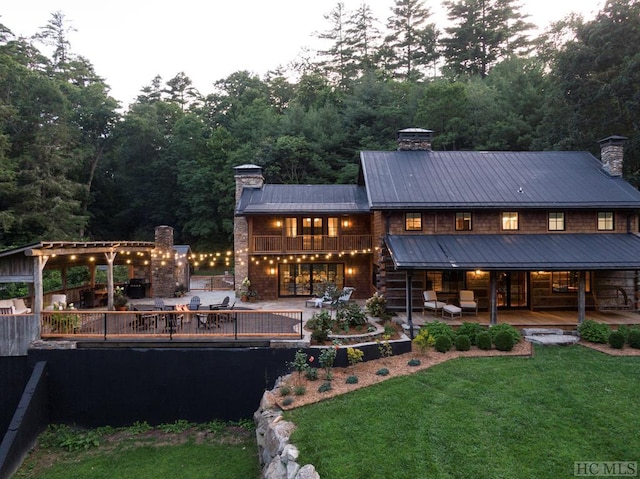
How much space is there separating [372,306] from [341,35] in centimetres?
4231

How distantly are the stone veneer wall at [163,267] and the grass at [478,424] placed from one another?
13.2 meters

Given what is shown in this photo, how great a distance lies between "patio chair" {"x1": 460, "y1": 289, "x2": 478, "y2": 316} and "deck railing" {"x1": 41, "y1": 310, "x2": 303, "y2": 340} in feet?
21.8

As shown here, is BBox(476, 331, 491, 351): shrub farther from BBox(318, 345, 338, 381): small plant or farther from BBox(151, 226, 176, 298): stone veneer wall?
BBox(151, 226, 176, 298): stone veneer wall

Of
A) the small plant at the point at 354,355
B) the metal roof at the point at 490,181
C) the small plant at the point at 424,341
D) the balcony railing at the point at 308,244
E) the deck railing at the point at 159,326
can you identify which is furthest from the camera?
the balcony railing at the point at 308,244

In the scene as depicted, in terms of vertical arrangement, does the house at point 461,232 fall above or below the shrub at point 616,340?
above

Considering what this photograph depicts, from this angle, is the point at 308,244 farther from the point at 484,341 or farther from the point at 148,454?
the point at 148,454

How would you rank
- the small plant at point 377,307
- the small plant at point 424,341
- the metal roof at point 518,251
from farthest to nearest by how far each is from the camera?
the small plant at point 377,307, the metal roof at point 518,251, the small plant at point 424,341

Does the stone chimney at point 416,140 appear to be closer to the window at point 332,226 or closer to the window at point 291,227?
the window at point 332,226

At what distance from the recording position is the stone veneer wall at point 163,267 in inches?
747

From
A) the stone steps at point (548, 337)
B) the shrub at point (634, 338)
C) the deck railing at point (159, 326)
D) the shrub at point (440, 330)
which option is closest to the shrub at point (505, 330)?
the stone steps at point (548, 337)

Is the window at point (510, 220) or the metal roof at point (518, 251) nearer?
the metal roof at point (518, 251)

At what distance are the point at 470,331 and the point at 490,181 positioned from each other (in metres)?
7.86

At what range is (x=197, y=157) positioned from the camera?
1489 inches

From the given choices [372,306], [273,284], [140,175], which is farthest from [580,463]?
[140,175]
